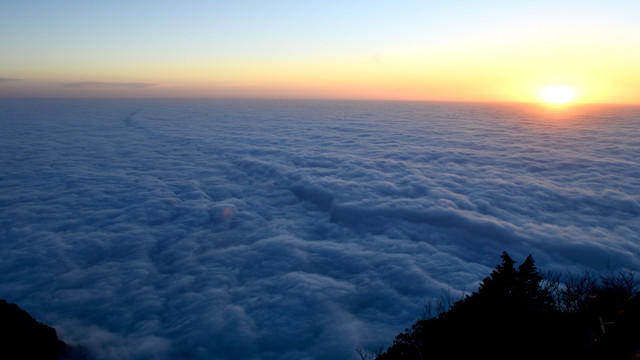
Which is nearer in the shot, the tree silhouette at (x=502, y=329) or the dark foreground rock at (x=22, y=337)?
the tree silhouette at (x=502, y=329)

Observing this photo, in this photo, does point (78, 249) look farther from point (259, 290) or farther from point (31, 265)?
point (259, 290)

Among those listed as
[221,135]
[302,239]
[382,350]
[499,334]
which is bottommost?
[221,135]

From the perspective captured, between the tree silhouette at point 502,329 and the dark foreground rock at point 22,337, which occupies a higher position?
the tree silhouette at point 502,329

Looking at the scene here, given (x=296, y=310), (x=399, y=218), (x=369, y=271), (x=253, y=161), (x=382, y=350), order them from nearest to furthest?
1. (x=382, y=350)
2. (x=296, y=310)
3. (x=369, y=271)
4. (x=399, y=218)
5. (x=253, y=161)

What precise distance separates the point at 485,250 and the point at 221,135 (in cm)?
3224

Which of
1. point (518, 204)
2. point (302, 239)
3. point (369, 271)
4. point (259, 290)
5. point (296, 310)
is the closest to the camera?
point (296, 310)

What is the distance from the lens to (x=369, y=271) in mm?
10125

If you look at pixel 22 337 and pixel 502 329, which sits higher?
pixel 502 329

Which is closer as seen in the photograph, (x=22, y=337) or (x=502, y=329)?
(x=502, y=329)

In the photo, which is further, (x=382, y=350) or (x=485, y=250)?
(x=485, y=250)

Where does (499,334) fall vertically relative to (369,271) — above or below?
above

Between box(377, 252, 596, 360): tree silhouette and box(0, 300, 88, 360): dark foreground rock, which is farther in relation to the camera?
box(0, 300, 88, 360): dark foreground rock

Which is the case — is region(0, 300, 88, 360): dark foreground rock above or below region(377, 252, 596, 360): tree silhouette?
below

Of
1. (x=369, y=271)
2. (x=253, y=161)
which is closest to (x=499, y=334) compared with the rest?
(x=369, y=271)
